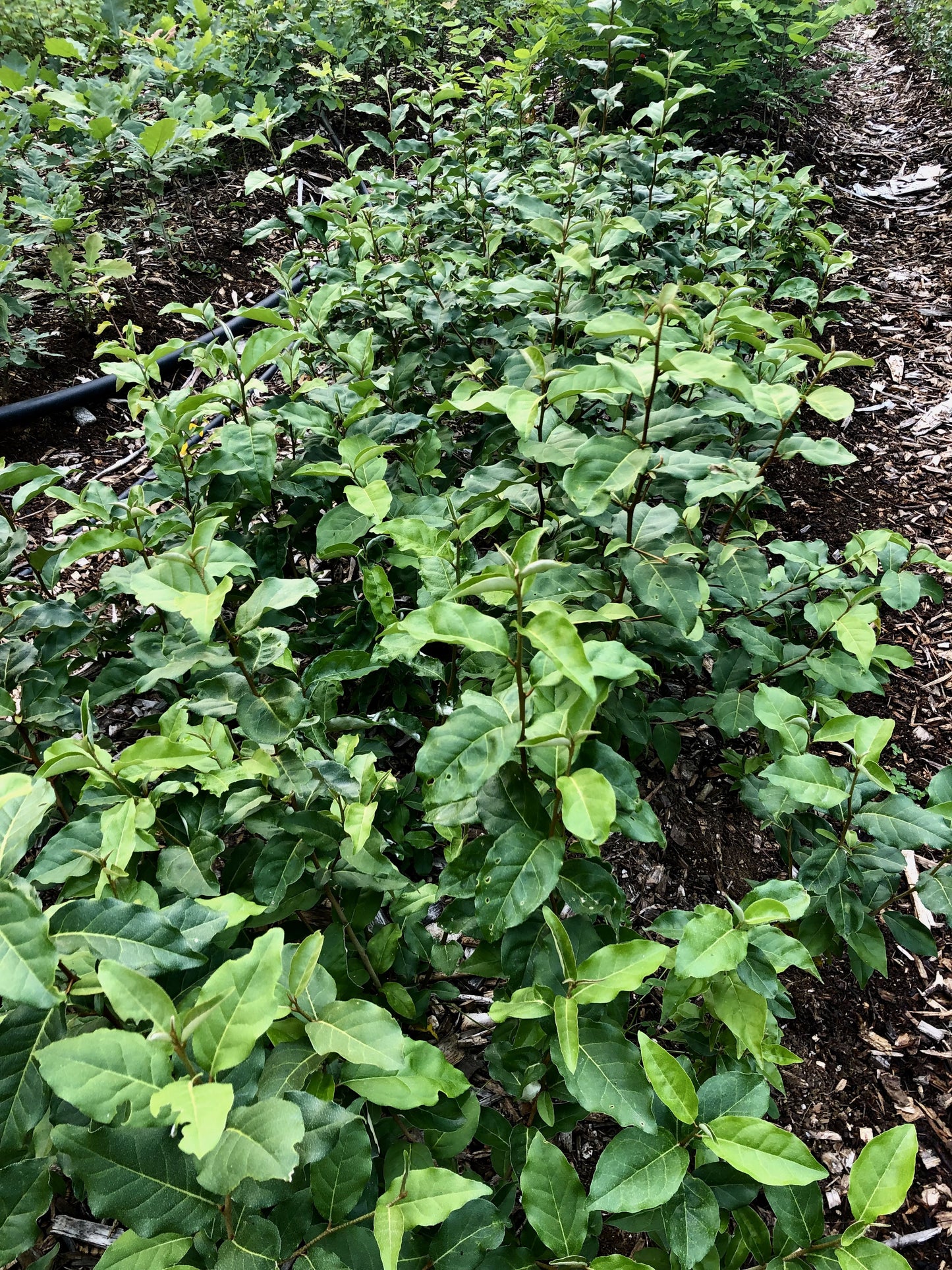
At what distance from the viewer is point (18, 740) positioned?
171 centimetres

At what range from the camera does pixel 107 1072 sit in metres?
0.91

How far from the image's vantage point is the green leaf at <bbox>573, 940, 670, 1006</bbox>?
116 cm

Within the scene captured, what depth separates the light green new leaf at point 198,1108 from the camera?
0.80 m

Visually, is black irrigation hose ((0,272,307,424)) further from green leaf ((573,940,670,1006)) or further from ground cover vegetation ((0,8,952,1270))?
green leaf ((573,940,670,1006))

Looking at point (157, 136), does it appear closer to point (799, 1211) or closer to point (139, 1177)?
point (139, 1177)

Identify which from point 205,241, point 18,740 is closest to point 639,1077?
point 18,740

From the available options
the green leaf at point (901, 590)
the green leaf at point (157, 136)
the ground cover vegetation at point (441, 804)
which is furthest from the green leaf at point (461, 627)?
the green leaf at point (157, 136)

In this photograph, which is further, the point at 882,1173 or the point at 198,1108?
the point at 882,1173

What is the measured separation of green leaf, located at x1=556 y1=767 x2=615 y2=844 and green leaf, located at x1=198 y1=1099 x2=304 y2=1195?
1.73 feet

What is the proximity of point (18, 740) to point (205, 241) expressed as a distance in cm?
451

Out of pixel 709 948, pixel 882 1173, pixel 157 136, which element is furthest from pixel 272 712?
pixel 157 136

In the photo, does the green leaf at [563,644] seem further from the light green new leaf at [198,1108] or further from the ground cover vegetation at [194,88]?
the ground cover vegetation at [194,88]

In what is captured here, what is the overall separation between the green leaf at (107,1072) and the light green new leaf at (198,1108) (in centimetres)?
4

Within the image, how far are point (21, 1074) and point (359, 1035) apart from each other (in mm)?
453
